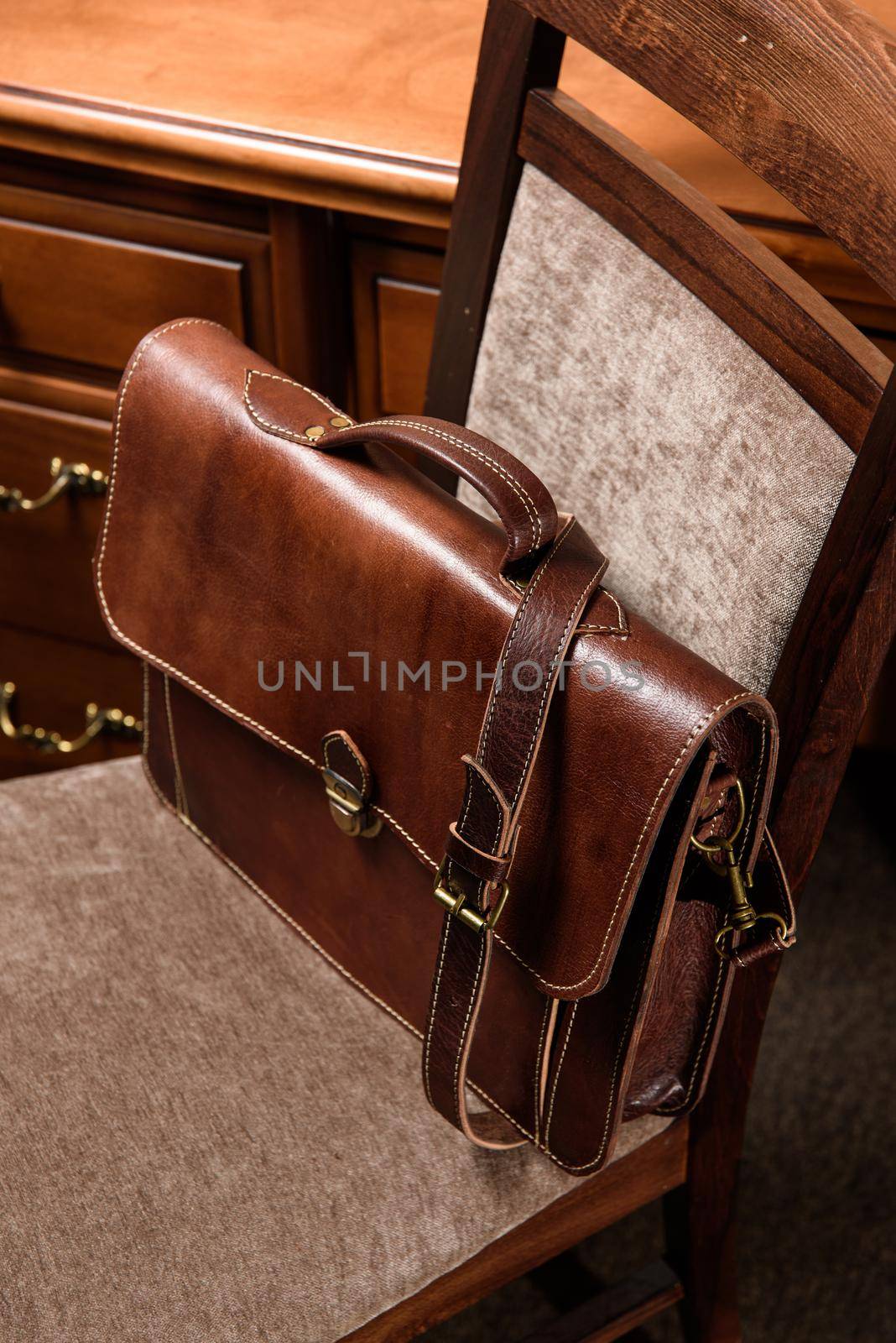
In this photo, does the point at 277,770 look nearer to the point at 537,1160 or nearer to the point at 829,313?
the point at 537,1160

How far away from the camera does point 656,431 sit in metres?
0.57

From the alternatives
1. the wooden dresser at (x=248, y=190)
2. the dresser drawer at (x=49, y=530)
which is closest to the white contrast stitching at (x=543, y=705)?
the wooden dresser at (x=248, y=190)

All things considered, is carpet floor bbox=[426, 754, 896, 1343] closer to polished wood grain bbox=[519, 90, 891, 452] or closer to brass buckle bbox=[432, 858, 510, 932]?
brass buckle bbox=[432, 858, 510, 932]

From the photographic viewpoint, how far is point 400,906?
0.58 m

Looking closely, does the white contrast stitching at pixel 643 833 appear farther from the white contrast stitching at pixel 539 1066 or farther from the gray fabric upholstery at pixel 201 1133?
the gray fabric upholstery at pixel 201 1133

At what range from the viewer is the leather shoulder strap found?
0.46 meters

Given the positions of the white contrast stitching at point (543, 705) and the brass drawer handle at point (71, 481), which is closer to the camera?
the white contrast stitching at point (543, 705)

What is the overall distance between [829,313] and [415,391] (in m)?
0.39

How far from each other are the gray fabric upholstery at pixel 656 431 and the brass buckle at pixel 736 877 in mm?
87

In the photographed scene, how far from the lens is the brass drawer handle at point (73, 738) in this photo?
109 centimetres

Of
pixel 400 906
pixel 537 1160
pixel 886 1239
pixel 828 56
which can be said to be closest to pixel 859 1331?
pixel 886 1239

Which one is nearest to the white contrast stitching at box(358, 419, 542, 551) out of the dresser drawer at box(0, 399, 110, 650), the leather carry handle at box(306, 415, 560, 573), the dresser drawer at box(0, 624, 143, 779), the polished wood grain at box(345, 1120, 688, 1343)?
the leather carry handle at box(306, 415, 560, 573)

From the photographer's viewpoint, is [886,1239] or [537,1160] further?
[886,1239]

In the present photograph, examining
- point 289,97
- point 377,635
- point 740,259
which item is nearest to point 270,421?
point 377,635
